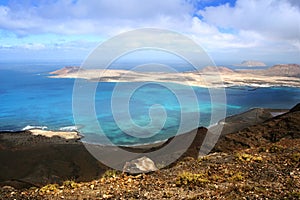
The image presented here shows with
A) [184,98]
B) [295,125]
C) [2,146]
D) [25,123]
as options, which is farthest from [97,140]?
[184,98]

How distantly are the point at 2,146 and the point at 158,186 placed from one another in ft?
86.3

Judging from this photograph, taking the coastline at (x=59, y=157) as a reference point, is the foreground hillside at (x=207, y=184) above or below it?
above

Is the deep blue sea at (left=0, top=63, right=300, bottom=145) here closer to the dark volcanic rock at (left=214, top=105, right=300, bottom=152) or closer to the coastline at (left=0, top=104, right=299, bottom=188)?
the coastline at (left=0, top=104, right=299, bottom=188)

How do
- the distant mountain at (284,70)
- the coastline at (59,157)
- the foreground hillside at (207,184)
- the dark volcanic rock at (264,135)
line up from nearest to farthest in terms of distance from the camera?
1. the foreground hillside at (207,184)
2. the coastline at (59,157)
3. the dark volcanic rock at (264,135)
4. the distant mountain at (284,70)

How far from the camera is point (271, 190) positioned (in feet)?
20.0

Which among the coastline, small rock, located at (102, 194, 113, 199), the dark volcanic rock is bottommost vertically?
the coastline

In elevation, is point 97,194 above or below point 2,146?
above

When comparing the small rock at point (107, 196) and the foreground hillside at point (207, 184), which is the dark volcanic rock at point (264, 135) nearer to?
the foreground hillside at point (207, 184)

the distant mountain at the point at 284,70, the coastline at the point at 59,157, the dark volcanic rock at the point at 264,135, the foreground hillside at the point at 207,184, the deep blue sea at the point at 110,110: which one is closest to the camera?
the foreground hillside at the point at 207,184

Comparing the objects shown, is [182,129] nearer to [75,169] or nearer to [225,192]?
[75,169]

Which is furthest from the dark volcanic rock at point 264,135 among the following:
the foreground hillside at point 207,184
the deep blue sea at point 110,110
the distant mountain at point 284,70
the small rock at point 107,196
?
the distant mountain at point 284,70

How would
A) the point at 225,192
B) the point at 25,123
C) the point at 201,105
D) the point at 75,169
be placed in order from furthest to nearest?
the point at 201,105 < the point at 25,123 < the point at 75,169 < the point at 225,192

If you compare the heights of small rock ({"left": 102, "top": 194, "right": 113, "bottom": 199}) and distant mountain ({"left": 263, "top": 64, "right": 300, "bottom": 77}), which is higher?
distant mountain ({"left": 263, "top": 64, "right": 300, "bottom": 77})

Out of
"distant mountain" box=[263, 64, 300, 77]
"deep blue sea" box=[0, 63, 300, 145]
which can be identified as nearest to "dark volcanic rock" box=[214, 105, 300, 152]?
"deep blue sea" box=[0, 63, 300, 145]
